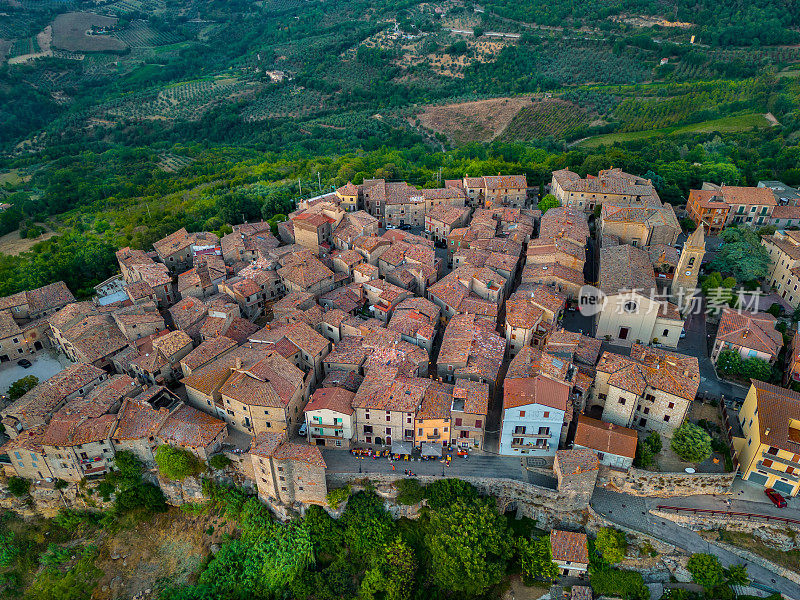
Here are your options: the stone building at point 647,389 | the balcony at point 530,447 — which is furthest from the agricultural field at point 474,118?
the balcony at point 530,447

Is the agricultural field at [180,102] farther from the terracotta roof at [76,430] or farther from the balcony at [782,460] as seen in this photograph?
the balcony at [782,460]

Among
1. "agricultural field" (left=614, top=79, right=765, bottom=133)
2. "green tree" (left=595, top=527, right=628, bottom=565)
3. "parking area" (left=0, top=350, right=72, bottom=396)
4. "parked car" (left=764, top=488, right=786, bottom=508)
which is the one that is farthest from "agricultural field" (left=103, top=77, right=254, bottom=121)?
"parked car" (left=764, top=488, right=786, bottom=508)

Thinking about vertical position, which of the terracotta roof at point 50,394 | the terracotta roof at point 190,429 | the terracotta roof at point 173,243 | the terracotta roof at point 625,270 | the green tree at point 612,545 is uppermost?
the terracotta roof at point 625,270

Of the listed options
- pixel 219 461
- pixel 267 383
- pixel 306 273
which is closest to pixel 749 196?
pixel 306 273

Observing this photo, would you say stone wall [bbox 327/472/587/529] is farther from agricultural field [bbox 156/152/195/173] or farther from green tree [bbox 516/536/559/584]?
agricultural field [bbox 156/152/195/173]

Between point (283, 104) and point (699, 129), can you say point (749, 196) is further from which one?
point (283, 104)

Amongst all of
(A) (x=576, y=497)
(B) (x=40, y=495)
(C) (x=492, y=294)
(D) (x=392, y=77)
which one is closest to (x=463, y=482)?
(A) (x=576, y=497)
